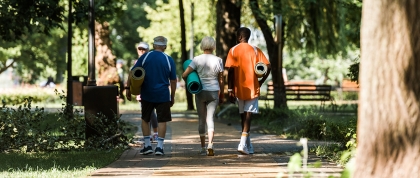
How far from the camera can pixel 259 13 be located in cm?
2584

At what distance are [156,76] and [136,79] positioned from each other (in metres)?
0.29

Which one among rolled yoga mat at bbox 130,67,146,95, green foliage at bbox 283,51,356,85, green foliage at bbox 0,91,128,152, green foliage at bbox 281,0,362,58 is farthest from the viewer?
green foliage at bbox 283,51,356,85

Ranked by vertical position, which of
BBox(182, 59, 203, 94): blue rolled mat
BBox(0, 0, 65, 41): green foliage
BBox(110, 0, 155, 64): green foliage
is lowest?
BBox(182, 59, 203, 94): blue rolled mat

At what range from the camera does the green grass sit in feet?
32.9

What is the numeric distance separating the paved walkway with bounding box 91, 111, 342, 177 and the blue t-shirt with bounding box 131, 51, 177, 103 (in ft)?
2.61

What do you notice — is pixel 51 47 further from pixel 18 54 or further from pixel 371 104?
pixel 371 104

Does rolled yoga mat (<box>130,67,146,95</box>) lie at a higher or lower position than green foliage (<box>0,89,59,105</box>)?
higher

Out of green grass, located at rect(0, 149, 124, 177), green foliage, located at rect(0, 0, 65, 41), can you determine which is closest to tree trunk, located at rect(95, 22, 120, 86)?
green foliage, located at rect(0, 0, 65, 41)

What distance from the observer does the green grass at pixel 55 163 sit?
395 inches

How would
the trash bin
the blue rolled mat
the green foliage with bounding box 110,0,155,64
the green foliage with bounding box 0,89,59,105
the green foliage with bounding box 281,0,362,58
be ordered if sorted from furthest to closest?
the green foliage with bounding box 110,0,155,64 → the green foliage with bounding box 0,89,59,105 → the green foliage with bounding box 281,0,362,58 → the trash bin → the blue rolled mat

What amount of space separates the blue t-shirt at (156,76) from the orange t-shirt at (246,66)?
88cm

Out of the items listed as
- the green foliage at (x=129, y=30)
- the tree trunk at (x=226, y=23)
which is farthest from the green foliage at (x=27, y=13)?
the green foliage at (x=129, y=30)

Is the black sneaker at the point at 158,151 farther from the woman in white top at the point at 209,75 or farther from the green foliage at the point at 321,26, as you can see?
the green foliage at the point at 321,26

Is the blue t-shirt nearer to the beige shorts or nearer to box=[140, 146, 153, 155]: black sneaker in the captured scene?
box=[140, 146, 153, 155]: black sneaker
